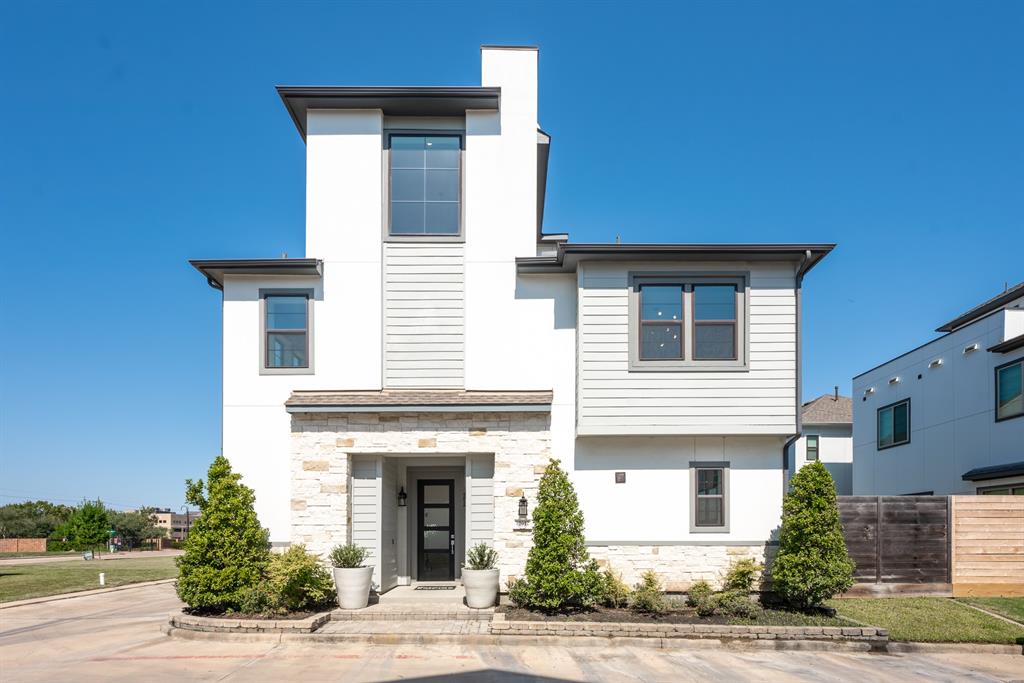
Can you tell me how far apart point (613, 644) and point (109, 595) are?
562 inches

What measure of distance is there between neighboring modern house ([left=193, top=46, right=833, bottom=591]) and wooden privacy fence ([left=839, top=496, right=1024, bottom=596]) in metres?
2.61

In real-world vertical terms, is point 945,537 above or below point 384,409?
below

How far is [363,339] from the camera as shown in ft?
47.3

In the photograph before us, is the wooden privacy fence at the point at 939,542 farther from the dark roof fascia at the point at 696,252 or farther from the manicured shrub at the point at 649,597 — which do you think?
the dark roof fascia at the point at 696,252

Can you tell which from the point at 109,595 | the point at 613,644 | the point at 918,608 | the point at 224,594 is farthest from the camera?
the point at 109,595

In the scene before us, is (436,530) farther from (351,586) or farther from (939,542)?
(939,542)

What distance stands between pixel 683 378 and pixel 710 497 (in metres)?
2.28

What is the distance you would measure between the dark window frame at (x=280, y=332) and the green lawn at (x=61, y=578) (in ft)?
31.0

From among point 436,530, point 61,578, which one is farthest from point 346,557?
point 61,578

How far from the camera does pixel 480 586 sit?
13000mm

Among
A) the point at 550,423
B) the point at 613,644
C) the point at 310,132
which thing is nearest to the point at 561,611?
the point at 613,644

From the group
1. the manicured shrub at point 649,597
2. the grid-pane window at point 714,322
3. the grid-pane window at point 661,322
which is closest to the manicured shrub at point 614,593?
the manicured shrub at point 649,597

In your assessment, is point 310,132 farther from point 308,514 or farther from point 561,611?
point 561,611

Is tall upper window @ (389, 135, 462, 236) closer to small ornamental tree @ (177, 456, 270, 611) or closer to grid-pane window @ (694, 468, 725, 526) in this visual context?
small ornamental tree @ (177, 456, 270, 611)
